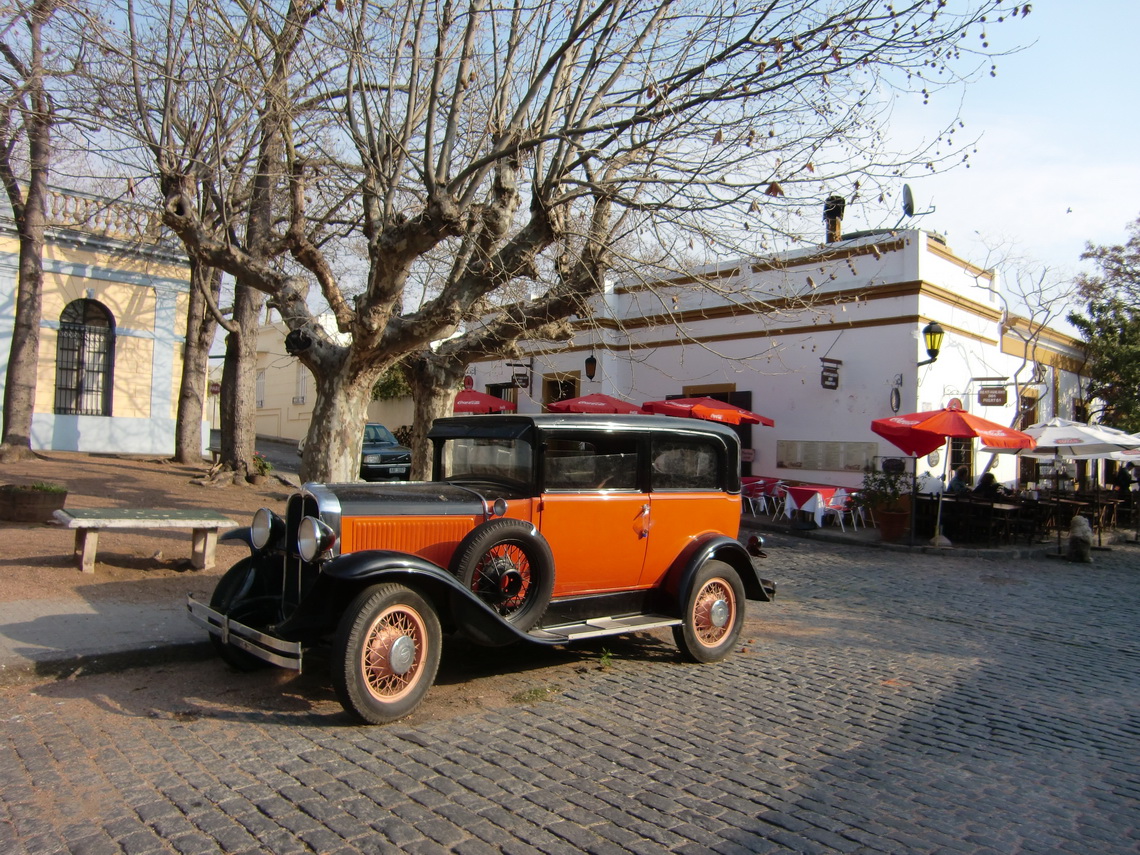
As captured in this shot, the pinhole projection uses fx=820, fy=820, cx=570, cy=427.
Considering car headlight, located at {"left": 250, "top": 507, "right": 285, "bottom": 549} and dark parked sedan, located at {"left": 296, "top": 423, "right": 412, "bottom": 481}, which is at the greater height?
dark parked sedan, located at {"left": 296, "top": 423, "right": 412, "bottom": 481}

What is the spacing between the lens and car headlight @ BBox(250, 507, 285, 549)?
5227 millimetres

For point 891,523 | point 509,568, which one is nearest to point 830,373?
point 891,523

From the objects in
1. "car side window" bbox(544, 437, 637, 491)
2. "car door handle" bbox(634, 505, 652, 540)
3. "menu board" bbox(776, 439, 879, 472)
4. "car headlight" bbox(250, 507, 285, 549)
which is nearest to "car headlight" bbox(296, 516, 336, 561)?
"car headlight" bbox(250, 507, 285, 549)

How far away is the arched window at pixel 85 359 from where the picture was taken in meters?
17.6

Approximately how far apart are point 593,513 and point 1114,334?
21.4 metres

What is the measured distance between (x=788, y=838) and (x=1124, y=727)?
2.97 metres

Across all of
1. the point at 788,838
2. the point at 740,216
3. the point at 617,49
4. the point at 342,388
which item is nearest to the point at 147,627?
the point at 342,388

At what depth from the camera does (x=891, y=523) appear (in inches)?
539

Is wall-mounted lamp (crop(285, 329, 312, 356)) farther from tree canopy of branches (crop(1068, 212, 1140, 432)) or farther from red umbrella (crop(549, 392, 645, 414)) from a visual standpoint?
tree canopy of branches (crop(1068, 212, 1140, 432))

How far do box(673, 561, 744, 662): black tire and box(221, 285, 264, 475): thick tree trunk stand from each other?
34.4ft

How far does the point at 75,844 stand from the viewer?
10.1 feet

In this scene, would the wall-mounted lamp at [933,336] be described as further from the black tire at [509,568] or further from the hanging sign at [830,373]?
the black tire at [509,568]

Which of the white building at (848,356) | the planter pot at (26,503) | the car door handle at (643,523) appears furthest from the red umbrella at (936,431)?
the planter pot at (26,503)

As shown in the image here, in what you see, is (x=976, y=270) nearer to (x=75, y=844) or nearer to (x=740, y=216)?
(x=740, y=216)
